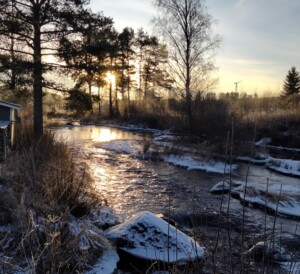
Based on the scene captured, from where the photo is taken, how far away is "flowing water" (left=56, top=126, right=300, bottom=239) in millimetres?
7812

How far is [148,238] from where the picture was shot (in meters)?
5.35

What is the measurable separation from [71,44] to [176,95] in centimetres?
820

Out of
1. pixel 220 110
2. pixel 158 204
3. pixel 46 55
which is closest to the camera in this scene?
pixel 158 204

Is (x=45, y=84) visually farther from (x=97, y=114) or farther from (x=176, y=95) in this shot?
(x=97, y=114)

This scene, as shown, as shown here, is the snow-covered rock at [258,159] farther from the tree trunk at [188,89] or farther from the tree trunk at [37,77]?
the tree trunk at [37,77]

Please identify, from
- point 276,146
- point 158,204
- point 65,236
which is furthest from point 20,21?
point 276,146

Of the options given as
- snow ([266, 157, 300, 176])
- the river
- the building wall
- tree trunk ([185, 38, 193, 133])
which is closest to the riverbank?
the river

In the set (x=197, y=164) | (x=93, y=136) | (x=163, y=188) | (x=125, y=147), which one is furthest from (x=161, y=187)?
(x=93, y=136)

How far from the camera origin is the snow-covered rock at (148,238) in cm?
511

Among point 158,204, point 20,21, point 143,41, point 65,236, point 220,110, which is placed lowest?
point 158,204

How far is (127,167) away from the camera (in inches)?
527

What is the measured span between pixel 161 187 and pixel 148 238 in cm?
500

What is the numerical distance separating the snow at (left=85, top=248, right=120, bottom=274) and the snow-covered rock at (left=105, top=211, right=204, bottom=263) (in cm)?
32

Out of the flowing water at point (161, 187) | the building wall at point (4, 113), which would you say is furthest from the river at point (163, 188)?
the building wall at point (4, 113)
